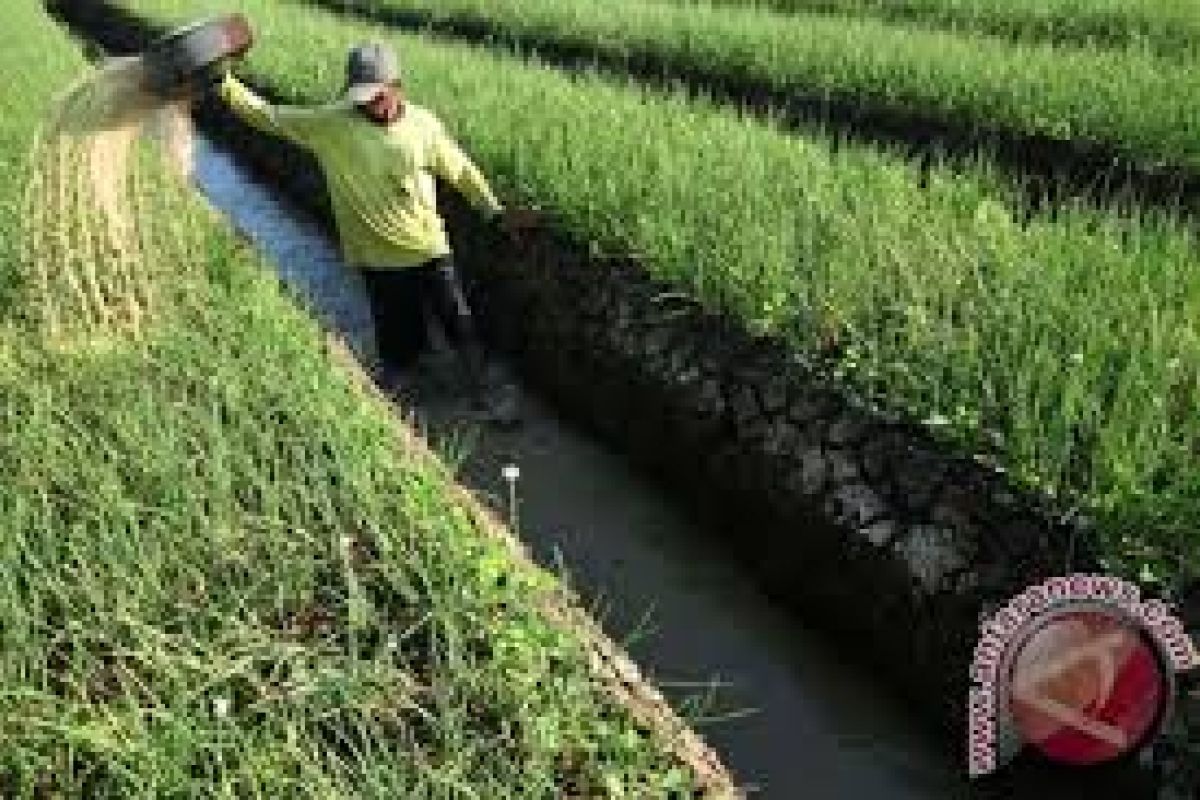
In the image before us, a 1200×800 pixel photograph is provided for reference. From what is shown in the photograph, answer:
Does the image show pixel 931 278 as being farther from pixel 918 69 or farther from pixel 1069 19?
pixel 1069 19

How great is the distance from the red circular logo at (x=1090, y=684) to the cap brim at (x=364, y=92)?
343cm

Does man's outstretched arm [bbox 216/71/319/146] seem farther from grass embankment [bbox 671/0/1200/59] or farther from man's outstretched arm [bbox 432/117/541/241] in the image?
grass embankment [bbox 671/0/1200/59]

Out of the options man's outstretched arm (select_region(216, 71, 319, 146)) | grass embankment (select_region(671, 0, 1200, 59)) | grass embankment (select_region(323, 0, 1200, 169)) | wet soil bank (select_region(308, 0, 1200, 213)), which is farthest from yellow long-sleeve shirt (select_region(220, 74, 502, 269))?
grass embankment (select_region(671, 0, 1200, 59))

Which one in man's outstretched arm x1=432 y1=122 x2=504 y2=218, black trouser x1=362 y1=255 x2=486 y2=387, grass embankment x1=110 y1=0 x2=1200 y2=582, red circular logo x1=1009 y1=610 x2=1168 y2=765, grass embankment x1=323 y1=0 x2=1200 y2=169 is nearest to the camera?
red circular logo x1=1009 y1=610 x2=1168 y2=765

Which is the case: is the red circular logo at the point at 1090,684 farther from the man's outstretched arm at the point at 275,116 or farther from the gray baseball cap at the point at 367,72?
the man's outstretched arm at the point at 275,116

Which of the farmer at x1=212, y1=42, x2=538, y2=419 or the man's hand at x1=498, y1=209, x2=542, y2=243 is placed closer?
the farmer at x1=212, y1=42, x2=538, y2=419

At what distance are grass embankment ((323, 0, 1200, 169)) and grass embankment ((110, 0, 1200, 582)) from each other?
3.95ft

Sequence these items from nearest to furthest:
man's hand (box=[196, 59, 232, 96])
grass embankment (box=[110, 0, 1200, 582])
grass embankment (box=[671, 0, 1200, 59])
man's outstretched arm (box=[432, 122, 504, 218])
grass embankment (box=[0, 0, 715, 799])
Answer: grass embankment (box=[0, 0, 715, 799]) → grass embankment (box=[110, 0, 1200, 582]) → man's hand (box=[196, 59, 232, 96]) → man's outstretched arm (box=[432, 122, 504, 218]) → grass embankment (box=[671, 0, 1200, 59])

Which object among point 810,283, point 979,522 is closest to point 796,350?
point 810,283

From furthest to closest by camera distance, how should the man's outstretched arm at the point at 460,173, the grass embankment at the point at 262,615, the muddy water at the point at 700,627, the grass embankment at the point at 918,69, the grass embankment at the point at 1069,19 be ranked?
the grass embankment at the point at 1069,19
the grass embankment at the point at 918,69
the man's outstretched arm at the point at 460,173
the muddy water at the point at 700,627
the grass embankment at the point at 262,615

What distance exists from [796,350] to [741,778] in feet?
4.94

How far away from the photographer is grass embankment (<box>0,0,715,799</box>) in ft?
10.5

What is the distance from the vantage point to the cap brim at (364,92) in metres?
6.23

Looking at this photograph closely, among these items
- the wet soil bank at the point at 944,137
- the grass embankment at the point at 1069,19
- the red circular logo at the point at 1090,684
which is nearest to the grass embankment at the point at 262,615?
the red circular logo at the point at 1090,684
